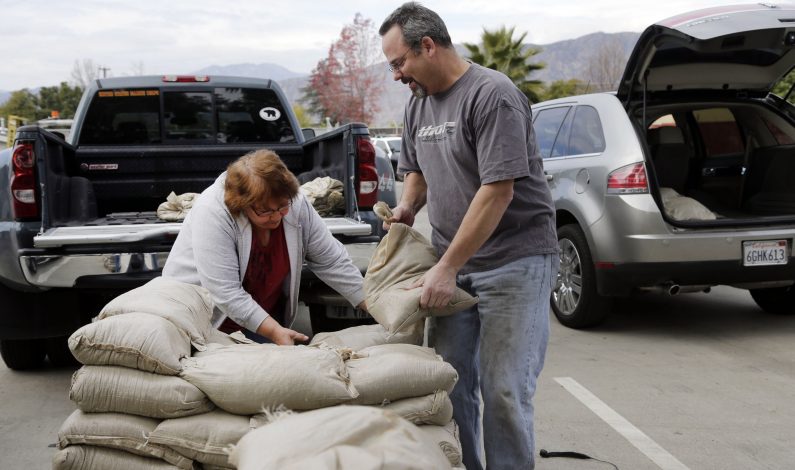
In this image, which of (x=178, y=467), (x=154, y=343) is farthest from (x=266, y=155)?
(x=178, y=467)

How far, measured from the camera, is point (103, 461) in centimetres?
232

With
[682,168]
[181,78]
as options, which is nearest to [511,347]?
[181,78]

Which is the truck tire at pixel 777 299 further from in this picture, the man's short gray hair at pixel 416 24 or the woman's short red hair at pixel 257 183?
the woman's short red hair at pixel 257 183

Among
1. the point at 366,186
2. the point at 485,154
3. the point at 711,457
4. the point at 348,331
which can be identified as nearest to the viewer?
the point at 485,154

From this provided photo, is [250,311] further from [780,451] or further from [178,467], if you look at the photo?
[780,451]

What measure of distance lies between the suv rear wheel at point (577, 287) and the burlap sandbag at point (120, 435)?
14.5 feet

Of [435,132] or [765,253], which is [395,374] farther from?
[765,253]

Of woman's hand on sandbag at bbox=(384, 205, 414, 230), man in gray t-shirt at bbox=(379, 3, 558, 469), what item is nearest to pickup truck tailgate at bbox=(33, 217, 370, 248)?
woman's hand on sandbag at bbox=(384, 205, 414, 230)

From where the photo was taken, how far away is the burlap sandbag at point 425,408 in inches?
96.5

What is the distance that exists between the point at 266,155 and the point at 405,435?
1590mm

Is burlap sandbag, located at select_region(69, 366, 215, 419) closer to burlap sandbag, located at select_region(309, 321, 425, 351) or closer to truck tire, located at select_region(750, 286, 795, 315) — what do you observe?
burlap sandbag, located at select_region(309, 321, 425, 351)

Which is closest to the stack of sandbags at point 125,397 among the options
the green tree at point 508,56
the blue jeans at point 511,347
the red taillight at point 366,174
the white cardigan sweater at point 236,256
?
the white cardigan sweater at point 236,256

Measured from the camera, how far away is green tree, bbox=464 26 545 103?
119 ft

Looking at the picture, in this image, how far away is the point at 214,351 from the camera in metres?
2.47
